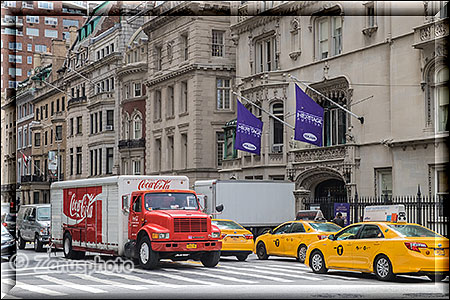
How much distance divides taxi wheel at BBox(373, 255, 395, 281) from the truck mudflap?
533 centimetres

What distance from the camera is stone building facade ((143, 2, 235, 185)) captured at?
1993 inches

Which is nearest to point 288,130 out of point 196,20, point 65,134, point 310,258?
point 196,20

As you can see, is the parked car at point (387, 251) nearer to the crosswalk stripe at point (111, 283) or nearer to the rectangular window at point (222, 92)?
the crosswalk stripe at point (111, 283)

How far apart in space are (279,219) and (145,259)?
14900 millimetres

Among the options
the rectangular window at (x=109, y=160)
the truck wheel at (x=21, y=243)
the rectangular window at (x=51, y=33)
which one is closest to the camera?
the truck wheel at (x=21, y=243)

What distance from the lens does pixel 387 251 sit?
61.1ft

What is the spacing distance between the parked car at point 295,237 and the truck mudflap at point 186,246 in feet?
12.1

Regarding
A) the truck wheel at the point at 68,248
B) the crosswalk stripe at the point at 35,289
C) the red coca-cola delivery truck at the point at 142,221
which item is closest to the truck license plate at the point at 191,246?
the red coca-cola delivery truck at the point at 142,221

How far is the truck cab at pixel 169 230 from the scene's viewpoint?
2184 centimetres

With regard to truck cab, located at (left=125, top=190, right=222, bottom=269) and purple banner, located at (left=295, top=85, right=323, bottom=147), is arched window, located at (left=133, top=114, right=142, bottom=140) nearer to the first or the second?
purple banner, located at (left=295, top=85, right=323, bottom=147)

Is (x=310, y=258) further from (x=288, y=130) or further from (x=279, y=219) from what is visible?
Result: (x=288, y=130)

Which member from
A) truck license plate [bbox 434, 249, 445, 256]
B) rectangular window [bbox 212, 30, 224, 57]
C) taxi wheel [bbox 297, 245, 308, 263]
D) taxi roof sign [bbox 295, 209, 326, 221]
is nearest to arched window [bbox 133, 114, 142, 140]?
rectangular window [bbox 212, 30, 224, 57]

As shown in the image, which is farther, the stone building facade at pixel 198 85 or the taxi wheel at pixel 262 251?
the stone building facade at pixel 198 85

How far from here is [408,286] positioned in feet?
58.3
